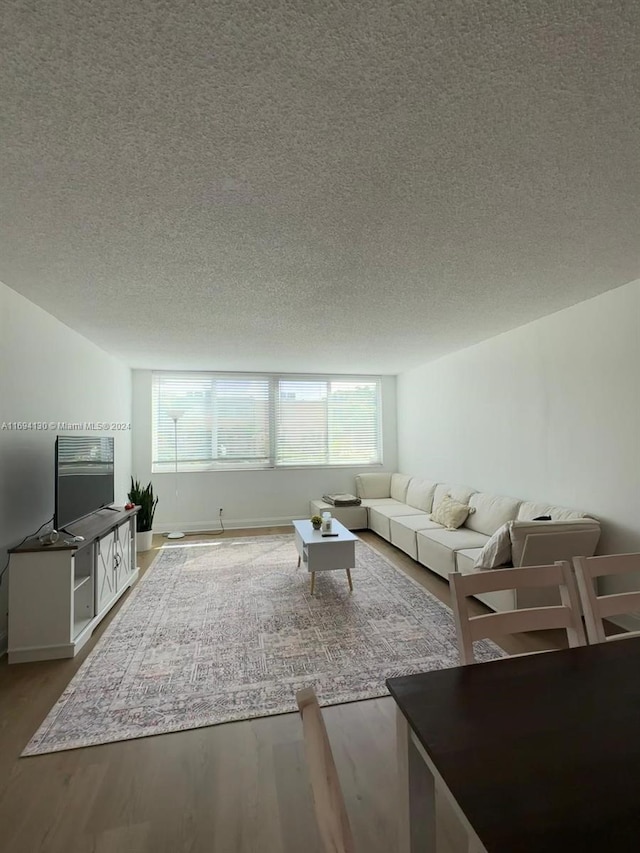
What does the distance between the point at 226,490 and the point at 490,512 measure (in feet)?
12.6

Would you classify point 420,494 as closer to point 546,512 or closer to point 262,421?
point 546,512

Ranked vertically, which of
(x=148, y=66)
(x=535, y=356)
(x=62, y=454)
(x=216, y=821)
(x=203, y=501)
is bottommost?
(x=216, y=821)

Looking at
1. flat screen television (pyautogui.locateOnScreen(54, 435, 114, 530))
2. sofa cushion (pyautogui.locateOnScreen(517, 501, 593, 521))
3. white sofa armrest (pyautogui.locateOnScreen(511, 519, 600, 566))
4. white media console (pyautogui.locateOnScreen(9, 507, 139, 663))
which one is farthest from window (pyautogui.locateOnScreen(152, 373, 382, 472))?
white sofa armrest (pyautogui.locateOnScreen(511, 519, 600, 566))

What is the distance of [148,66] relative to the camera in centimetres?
115

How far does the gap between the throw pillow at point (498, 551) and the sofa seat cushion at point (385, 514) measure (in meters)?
2.03

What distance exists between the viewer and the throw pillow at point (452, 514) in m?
4.36

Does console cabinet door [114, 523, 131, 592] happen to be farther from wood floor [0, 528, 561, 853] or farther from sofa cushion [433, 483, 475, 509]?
sofa cushion [433, 483, 475, 509]

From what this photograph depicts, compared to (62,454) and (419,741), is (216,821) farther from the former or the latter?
(62,454)

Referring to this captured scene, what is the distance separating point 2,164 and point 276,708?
9.06ft

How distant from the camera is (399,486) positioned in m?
6.18

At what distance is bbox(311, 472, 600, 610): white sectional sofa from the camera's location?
2.94 m

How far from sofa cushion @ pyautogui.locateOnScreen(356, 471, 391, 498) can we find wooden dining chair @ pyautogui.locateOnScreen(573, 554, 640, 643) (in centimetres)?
491

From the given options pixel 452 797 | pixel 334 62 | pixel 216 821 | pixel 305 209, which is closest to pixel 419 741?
pixel 452 797

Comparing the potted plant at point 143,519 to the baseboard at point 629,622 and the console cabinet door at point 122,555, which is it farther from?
the baseboard at point 629,622
